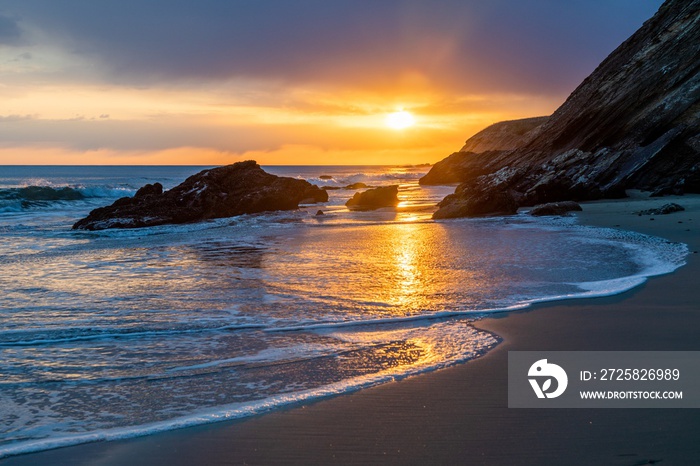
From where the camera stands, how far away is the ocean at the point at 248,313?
4629 mm

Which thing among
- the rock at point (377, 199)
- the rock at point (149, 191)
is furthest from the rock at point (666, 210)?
the rock at point (149, 191)

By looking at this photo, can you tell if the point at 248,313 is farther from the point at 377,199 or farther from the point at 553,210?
the point at 377,199

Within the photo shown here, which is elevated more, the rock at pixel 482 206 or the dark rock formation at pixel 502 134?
the dark rock formation at pixel 502 134

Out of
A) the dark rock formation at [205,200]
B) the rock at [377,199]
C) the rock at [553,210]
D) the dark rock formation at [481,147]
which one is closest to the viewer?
the rock at [553,210]

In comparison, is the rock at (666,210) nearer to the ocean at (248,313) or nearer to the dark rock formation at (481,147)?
the ocean at (248,313)

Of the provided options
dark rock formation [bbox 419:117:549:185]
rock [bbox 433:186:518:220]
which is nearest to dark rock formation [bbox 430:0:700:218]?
rock [bbox 433:186:518:220]

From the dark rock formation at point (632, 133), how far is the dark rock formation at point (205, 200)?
9404mm

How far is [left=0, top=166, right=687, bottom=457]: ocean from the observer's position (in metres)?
4.63

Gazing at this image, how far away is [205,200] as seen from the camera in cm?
2656

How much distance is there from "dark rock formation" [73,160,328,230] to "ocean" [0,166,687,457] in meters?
7.39

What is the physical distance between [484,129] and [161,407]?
93049mm

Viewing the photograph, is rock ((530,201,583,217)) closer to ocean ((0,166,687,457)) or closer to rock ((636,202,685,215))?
rock ((636,202,685,215))

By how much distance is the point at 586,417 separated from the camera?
4039mm

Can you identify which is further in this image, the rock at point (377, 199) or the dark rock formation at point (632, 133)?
the rock at point (377, 199)
